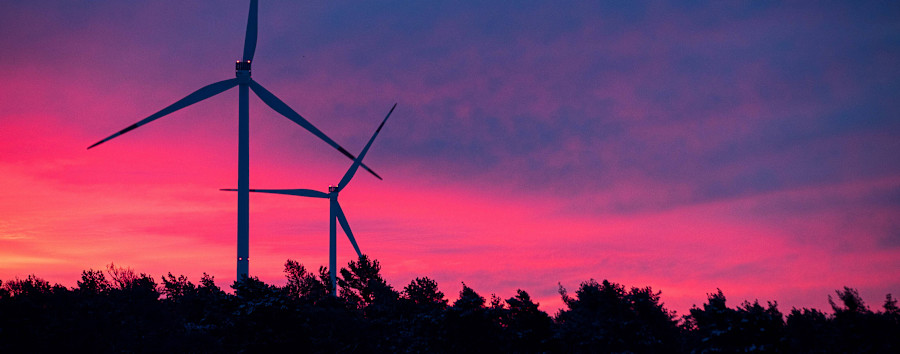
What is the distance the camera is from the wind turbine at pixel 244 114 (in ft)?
251

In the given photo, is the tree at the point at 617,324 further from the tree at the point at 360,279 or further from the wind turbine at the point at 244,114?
the tree at the point at 360,279

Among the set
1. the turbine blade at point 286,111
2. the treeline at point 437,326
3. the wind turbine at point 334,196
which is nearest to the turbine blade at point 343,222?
the wind turbine at point 334,196

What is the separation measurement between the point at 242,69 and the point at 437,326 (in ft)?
107

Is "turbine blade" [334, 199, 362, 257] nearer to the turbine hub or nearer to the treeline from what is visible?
the treeline

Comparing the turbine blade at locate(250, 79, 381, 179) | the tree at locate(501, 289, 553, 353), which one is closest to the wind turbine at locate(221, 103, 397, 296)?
the turbine blade at locate(250, 79, 381, 179)

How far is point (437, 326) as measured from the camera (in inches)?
3078

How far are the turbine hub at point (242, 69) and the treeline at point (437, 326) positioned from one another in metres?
21.3

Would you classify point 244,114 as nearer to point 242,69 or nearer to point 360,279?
point 242,69

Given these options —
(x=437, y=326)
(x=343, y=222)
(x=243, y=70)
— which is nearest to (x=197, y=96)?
(x=243, y=70)

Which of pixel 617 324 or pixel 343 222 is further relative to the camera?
pixel 343 222

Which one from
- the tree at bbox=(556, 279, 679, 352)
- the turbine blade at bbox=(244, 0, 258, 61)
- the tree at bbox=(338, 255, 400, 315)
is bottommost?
the tree at bbox=(556, 279, 679, 352)

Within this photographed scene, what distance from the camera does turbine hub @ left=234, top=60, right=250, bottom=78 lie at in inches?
3290

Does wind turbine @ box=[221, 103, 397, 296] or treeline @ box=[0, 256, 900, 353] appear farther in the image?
wind turbine @ box=[221, 103, 397, 296]

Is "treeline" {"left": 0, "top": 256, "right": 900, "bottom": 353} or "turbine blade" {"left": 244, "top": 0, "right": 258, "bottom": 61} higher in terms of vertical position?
"turbine blade" {"left": 244, "top": 0, "right": 258, "bottom": 61}
